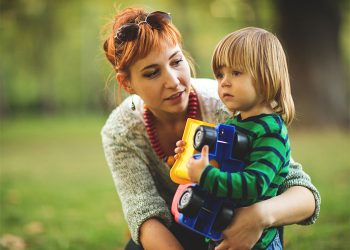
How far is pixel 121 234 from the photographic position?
4.60 m

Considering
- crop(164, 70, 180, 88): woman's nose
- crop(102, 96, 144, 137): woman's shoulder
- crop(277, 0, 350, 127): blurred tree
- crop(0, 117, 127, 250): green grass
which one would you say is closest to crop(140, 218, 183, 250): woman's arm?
crop(102, 96, 144, 137): woman's shoulder

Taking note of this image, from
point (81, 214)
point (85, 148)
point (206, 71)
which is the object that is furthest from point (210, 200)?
point (206, 71)

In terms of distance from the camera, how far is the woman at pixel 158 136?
7.96ft

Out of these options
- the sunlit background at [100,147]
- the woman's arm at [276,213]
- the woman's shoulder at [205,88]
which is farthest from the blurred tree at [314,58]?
the woman's arm at [276,213]

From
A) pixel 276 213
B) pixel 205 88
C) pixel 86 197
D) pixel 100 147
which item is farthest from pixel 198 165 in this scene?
pixel 100 147

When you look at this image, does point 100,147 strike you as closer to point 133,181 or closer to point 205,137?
point 133,181

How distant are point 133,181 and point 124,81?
22.1 inches

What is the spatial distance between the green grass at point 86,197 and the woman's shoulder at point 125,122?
1.43 metres

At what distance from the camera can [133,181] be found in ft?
9.58

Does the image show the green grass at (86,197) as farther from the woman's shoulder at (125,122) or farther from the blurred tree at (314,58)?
the woman's shoulder at (125,122)

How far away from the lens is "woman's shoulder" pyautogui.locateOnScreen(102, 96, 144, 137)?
3.07 m

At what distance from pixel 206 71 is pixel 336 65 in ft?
62.0

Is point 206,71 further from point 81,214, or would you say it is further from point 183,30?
point 81,214

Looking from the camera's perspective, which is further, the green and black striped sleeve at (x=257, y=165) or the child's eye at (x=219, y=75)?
the child's eye at (x=219, y=75)
